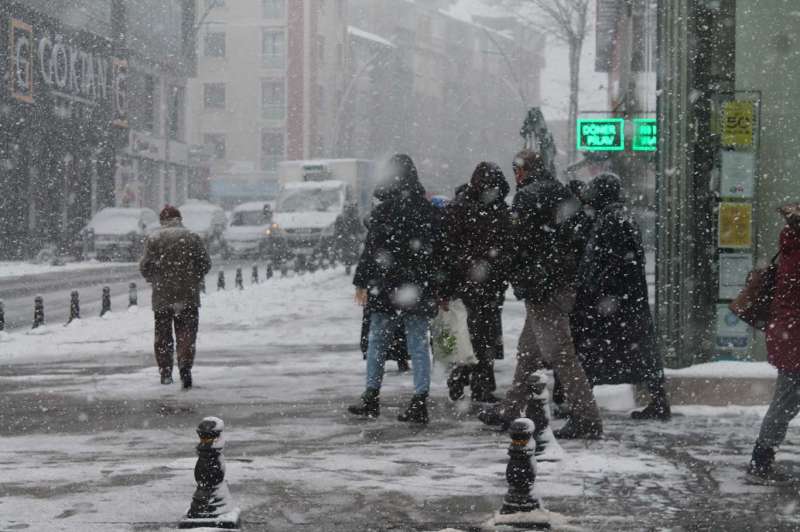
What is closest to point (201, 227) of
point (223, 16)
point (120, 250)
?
point (120, 250)

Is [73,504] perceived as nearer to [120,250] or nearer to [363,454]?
[363,454]

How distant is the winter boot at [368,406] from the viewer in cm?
1008

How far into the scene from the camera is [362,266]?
10008mm

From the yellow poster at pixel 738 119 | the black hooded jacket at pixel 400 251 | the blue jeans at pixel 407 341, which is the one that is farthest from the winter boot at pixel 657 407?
the yellow poster at pixel 738 119

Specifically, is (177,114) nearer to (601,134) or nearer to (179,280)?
(601,134)

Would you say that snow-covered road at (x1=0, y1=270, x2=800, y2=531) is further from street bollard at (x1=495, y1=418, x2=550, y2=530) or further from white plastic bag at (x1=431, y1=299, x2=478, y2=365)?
white plastic bag at (x1=431, y1=299, x2=478, y2=365)

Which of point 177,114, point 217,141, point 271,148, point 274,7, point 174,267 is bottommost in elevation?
point 174,267

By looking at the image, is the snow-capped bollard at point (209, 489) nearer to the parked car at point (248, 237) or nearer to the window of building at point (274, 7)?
the parked car at point (248, 237)

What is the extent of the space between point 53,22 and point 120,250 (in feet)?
26.9

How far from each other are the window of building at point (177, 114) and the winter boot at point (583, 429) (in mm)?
54088

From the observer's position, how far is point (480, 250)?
34.7 ft

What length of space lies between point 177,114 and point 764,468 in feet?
190

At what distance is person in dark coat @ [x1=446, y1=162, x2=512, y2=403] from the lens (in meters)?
10.5

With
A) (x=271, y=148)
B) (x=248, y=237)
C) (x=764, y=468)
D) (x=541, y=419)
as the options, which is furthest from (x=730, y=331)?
(x=271, y=148)
